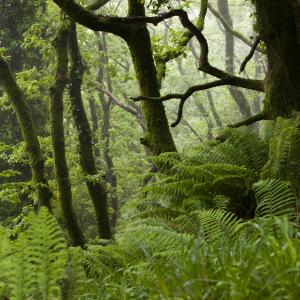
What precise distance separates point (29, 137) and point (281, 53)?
685 cm

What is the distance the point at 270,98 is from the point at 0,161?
1410cm

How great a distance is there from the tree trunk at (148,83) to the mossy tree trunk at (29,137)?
4.56 meters

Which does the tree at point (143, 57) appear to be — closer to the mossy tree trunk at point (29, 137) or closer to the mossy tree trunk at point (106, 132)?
the mossy tree trunk at point (29, 137)

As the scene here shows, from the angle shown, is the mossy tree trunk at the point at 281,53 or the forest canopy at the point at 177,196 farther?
the mossy tree trunk at the point at 281,53

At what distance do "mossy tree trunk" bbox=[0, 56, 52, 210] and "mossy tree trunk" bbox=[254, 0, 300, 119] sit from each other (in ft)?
20.2

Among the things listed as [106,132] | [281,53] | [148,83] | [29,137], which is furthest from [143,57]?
[106,132]

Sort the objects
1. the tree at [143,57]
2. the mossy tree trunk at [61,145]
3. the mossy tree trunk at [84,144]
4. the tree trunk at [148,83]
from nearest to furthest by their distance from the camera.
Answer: the tree at [143,57], the tree trunk at [148,83], the mossy tree trunk at [61,145], the mossy tree trunk at [84,144]

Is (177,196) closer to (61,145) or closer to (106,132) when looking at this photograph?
(61,145)

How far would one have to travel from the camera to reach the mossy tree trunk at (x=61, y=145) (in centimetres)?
1064

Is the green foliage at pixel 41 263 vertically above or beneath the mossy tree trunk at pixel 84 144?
beneath

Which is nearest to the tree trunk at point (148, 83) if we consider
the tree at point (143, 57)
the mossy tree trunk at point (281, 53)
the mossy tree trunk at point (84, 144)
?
the tree at point (143, 57)

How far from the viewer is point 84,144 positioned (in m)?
11.8

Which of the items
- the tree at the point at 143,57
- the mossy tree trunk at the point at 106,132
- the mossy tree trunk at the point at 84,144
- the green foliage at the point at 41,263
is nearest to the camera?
the green foliage at the point at 41,263

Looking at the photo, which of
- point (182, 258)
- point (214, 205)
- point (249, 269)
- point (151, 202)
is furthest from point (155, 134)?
point (249, 269)
